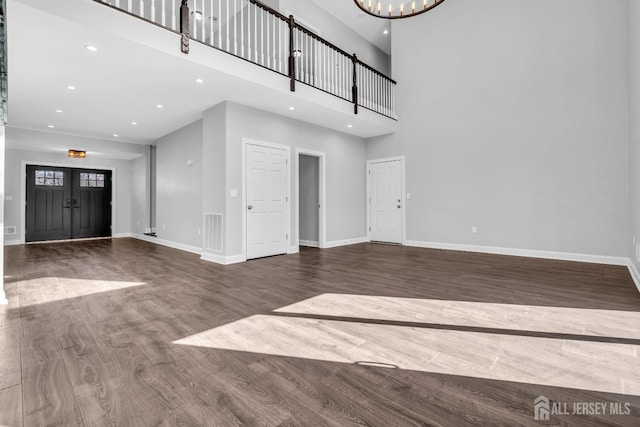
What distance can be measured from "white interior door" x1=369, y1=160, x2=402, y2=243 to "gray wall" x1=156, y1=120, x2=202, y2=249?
4.14m

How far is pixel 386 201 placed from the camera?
754cm

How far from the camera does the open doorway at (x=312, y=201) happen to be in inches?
271

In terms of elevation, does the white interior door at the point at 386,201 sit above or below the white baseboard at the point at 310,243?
above

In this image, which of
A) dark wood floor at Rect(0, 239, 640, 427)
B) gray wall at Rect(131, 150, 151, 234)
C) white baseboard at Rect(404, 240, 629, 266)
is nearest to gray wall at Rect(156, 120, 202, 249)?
gray wall at Rect(131, 150, 151, 234)

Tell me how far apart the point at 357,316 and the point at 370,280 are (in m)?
1.34

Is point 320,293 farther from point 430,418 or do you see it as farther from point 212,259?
point 212,259

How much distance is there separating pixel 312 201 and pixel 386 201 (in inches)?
72.7

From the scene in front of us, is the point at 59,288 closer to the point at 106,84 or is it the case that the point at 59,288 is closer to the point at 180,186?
the point at 106,84

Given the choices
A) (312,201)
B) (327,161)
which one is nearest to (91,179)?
(312,201)

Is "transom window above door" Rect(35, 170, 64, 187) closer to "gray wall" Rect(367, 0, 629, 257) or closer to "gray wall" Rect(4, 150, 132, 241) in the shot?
"gray wall" Rect(4, 150, 132, 241)

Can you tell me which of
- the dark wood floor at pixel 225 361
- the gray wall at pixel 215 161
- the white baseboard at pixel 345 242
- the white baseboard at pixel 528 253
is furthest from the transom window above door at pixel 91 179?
the white baseboard at pixel 528 253

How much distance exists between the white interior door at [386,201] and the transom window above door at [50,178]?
8690 millimetres

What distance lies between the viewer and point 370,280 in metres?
3.94

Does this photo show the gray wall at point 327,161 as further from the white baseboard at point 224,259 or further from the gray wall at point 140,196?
the gray wall at point 140,196
